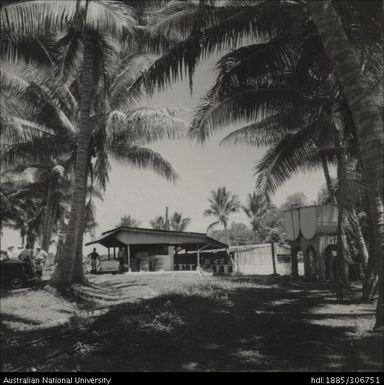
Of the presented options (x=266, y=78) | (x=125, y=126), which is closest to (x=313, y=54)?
(x=266, y=78)

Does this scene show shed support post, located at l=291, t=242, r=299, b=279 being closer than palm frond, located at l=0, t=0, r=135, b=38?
No

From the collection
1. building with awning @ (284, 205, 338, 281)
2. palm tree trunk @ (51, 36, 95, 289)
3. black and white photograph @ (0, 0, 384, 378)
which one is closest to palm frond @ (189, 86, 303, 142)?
black and white photograph @ (0, 0, 384, 378)

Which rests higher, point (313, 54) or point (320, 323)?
point (313, 54)

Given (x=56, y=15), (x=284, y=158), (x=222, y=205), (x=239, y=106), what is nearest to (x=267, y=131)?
(x=284, y=158)

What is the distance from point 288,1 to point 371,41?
2000 millimetres

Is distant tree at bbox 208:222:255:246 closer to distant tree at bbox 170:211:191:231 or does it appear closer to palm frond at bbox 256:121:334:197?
distant tree at bbox 170:211:191:231

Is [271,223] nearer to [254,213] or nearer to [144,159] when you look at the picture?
[254,213]

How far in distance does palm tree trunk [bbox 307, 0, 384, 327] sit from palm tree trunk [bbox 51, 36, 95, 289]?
9398 mm

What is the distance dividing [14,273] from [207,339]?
35.1 ft

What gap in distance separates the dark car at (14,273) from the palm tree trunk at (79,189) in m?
2.52

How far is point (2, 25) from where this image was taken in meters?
11.4

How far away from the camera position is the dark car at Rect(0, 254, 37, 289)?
16.6 m

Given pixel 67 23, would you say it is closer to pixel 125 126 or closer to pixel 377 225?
pixel 125 126

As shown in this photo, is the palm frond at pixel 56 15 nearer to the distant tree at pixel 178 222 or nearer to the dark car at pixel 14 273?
the dark car at pixel 14 273
